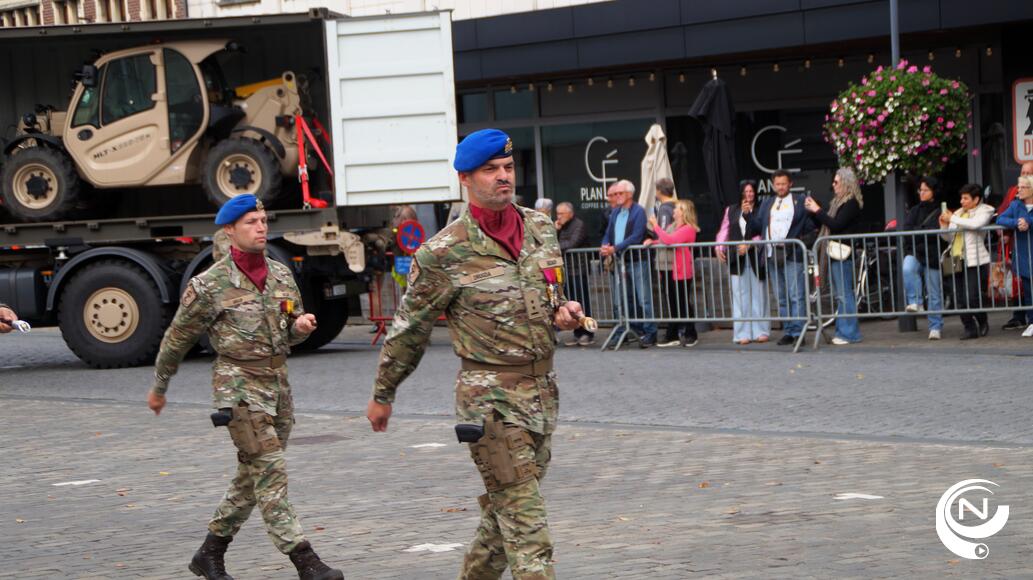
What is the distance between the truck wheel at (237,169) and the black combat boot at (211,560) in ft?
34.8

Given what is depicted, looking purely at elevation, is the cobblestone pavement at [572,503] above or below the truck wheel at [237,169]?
below

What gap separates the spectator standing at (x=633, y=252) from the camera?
16812mm

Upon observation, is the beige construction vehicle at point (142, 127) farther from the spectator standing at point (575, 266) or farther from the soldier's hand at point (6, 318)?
the soldier's hand at point (6, 318)

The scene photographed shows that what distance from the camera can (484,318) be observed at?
17.8 feet

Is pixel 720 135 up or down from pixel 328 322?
up

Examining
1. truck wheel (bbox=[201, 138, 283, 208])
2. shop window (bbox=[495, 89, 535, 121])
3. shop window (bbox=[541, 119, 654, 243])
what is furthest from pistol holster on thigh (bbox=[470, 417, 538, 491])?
shop window (bbox=[495, 89, 535, 121])

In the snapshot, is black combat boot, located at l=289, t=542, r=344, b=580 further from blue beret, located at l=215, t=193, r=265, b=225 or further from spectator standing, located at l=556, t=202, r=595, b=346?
spectator standing, located at l=556, t=202, r=595, b=346

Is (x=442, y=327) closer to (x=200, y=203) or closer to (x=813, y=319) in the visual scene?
(x=200, y=203)

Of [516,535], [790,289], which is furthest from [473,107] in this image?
[516,535]

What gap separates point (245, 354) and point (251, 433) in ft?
1.22

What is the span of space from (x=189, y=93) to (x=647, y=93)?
763 cm

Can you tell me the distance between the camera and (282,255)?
16953 millimetres

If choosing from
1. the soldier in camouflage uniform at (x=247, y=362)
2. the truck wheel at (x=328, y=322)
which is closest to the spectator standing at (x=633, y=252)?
the truck wheel at (x=328, y=322)

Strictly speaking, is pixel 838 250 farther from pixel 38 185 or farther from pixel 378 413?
pixel 378 413
